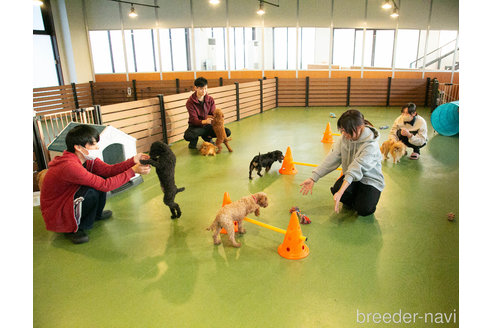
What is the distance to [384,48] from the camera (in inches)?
507

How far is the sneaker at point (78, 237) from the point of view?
290 cm

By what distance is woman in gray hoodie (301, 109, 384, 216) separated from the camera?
296 centimetres

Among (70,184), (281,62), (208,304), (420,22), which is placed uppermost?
(420,22)

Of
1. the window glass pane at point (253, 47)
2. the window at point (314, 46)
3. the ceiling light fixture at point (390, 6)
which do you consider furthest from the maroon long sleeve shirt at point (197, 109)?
the window at point (314, 46)

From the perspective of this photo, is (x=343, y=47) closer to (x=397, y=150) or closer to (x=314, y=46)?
(x=314, y=46)

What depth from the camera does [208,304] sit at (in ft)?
6.99

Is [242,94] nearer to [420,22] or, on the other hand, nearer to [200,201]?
[200,201]

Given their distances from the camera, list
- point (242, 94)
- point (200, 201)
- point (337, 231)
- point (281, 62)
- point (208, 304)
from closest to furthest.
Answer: point (208, 304), point (337, 231), point (200, 201), point (242, 94), point (281, 62)

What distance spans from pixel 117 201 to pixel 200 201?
3.42 ft

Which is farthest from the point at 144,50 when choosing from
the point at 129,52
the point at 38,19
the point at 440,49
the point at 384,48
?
the point at 440,49

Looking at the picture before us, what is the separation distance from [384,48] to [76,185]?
13.5 metres

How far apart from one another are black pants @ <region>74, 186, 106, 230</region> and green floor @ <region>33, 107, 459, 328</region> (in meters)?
0.13

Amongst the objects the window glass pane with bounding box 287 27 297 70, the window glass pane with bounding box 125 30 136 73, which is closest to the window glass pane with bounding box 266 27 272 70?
the window glass pane with bounding box 287 27 297 70

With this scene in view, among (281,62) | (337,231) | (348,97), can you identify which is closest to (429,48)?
(348,97)
